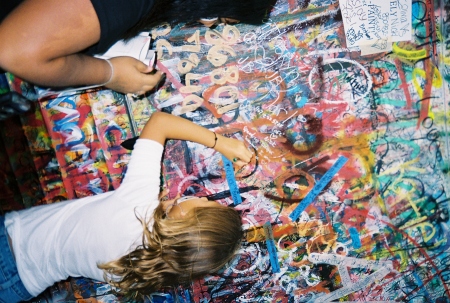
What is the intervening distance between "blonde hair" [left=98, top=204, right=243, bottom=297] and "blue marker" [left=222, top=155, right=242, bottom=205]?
0.36 m

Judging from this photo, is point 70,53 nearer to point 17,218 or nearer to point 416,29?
point 17,218

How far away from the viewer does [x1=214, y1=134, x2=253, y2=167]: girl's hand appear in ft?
7.08

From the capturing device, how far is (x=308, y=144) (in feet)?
7.27

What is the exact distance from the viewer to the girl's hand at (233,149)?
7.08 feet

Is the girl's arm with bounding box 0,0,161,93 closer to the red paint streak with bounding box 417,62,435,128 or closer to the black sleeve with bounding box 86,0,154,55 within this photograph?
the black sleeve with bounding box 86,0,154,55

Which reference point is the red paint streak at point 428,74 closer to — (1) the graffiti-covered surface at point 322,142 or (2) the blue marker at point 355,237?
(1) the graffiti-covered surface at point 322,142

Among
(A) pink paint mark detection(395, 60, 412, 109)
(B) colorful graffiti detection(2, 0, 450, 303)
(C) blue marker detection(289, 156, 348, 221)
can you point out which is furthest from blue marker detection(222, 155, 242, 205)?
(A) pink paint mark detection(395, 60, 412, 109)

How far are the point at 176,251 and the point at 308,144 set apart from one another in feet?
3.33

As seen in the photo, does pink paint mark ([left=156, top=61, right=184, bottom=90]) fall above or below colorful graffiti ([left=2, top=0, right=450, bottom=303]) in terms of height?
above

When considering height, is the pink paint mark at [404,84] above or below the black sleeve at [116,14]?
below

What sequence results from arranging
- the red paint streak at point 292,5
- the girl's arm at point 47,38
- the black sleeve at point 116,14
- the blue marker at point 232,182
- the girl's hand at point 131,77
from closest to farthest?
the girl's arm at point 47,38, the black sleeve at point 116,14, the girl's hand at point 131,77, the red paint streak at point 292,5, the blue marker at point 232,182

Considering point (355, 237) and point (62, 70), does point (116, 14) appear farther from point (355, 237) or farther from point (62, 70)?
point (355, 237)

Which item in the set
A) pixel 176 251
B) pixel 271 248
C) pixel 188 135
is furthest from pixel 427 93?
pixel 176 251

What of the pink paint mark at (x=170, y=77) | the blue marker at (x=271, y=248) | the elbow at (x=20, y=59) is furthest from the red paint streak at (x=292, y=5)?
the elbow at (x=20, y=59)
